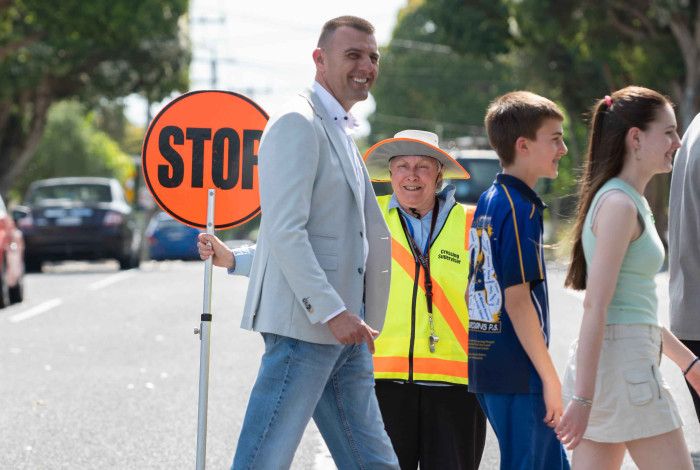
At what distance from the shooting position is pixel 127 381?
34.6 feet

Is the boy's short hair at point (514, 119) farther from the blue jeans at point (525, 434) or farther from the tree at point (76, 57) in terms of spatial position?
the tree at point (76, 57)

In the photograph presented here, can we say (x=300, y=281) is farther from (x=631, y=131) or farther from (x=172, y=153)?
(x=172, y=153)

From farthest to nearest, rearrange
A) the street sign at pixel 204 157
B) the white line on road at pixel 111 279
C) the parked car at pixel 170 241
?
the parked car at pixel 170 241, the white line on road at pixel 111 279, the street sign at pixel 204 157

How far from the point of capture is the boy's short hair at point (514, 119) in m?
4.12

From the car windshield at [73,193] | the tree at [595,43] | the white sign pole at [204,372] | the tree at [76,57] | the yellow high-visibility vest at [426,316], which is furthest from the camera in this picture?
the tree at [76,57]

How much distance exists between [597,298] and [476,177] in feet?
86.9

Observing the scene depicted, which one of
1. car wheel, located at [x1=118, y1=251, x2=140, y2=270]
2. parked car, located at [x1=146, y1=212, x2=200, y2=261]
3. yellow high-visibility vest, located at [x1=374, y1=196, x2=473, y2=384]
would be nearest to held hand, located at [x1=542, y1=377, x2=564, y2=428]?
yellow high-visibility vest, located at [x1=374, y1=196, x2=473, y2=384]

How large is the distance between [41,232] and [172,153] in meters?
20.3

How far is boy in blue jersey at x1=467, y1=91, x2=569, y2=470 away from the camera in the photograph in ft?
13.3

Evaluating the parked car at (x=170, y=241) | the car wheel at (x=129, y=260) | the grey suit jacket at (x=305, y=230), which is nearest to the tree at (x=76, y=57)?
the parked car at (x=170, y=241)

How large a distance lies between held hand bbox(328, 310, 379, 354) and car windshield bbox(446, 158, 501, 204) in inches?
985

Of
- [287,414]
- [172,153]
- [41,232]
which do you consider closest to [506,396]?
[287,414]

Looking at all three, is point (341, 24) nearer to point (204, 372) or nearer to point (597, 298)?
point (597, 298)

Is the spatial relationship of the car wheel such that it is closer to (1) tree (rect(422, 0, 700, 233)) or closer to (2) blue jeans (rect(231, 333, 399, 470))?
(1) tree (rect(422, 0, 700, 233))
